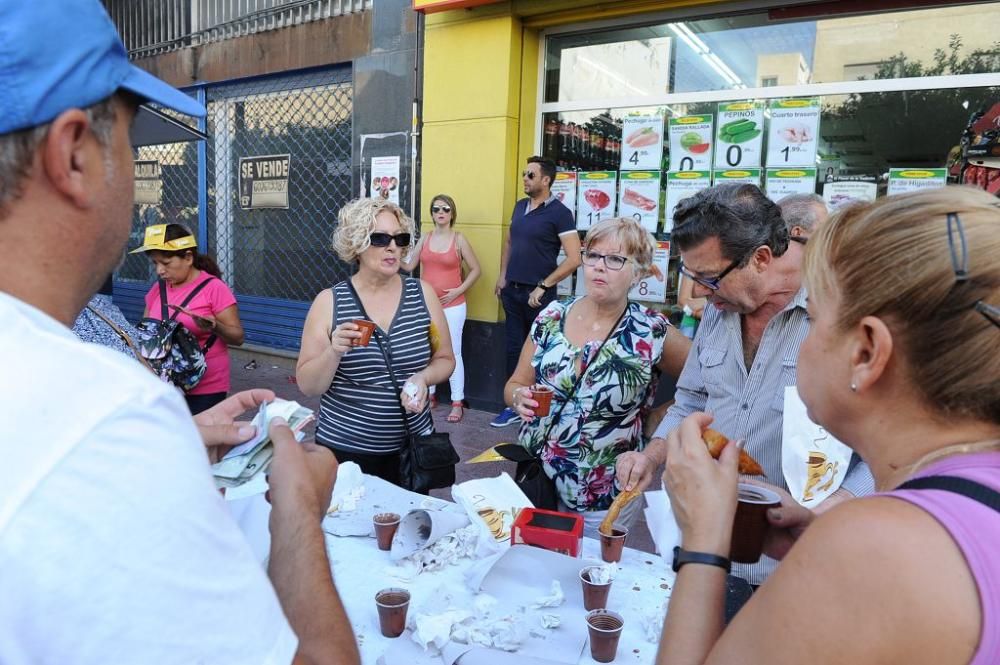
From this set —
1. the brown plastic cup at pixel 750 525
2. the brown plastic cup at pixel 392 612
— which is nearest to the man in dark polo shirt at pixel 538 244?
the brown plastic cup at pixel 392 612

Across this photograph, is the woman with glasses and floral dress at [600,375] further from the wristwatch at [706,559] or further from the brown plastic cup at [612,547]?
the wristwatch at [706,559]

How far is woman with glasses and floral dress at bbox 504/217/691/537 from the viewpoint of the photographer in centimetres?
280

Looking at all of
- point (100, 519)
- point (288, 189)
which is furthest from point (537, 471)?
point (288, 189)

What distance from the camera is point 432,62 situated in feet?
21.0

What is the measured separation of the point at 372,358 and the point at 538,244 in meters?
3.02

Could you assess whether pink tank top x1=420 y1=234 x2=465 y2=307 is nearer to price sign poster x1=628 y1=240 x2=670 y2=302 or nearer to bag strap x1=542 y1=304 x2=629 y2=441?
Result: price sign poster x1=628 y1=240 x2=670 y2=302

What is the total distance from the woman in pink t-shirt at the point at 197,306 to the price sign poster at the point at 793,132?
4.24 m

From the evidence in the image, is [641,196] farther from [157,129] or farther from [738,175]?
[157,129]

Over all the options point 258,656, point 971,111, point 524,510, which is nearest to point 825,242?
point 258,656

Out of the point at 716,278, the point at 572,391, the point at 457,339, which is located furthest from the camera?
the point at 457,339

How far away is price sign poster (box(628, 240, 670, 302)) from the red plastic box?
3883mm

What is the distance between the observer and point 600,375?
2803 millimetres

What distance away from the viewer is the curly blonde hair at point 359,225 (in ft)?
10.4

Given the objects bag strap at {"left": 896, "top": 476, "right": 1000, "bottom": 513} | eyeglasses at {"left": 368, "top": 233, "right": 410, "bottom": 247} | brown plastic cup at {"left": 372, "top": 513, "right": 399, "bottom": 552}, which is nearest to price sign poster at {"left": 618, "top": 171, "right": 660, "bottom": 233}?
eyeglasses at {"left": 368, "top": 233, "right": 410, "bottom": 247}
